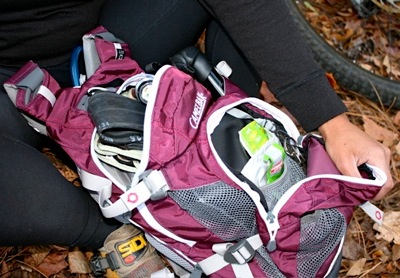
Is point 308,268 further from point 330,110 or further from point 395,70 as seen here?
point 395,70

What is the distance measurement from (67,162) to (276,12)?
28.3 inches

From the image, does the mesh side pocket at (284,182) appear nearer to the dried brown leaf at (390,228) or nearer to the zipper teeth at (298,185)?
the zipper teeth at (298,185)

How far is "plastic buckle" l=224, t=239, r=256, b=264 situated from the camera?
1.35m

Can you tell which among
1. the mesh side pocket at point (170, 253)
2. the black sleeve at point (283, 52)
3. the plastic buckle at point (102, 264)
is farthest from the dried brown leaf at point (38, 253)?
the black sleeve at point (283, 52)

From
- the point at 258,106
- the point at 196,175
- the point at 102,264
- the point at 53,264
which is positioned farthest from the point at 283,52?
the point at 53,264

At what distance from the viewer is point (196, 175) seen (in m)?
1.30

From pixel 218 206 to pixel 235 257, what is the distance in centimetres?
14

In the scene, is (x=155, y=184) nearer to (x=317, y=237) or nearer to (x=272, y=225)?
(x=272, y=225)

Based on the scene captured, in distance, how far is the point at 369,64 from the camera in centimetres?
234

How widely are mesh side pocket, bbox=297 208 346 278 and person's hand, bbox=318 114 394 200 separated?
0.11 m

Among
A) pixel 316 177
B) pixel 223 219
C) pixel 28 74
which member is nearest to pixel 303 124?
pixel 316 177

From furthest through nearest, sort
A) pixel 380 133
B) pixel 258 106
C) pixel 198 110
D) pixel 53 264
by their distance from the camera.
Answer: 1. pixel 380 133
2. pixel 53 264
3. pixel 258 106
4. pixel 198 110

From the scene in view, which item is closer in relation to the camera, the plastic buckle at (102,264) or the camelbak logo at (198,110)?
the camelbak logo at (198,110)

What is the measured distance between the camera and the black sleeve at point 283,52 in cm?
142
